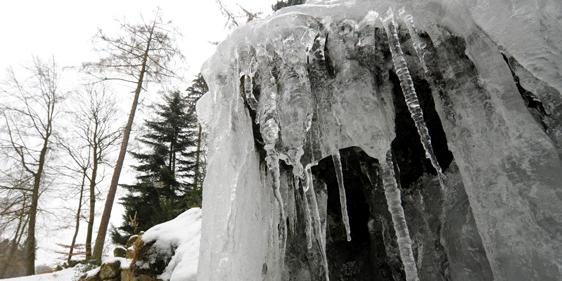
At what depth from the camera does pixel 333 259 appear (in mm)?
2379

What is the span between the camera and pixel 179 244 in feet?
15.5

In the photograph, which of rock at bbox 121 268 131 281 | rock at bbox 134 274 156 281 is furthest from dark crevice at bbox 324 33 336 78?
rock at bbox 121 268 131 281

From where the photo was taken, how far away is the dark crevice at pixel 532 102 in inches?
52.2

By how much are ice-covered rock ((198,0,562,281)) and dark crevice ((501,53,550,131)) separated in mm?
11

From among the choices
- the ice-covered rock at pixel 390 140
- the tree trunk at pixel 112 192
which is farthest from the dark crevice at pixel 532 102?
the tree trunk at pixel 112 192

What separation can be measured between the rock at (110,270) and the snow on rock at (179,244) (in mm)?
973

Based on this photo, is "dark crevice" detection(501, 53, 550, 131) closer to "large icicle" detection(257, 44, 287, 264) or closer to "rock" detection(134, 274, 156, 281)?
"large icicle" detection(257, 44, 287, 264)

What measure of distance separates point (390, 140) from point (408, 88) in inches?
13.4

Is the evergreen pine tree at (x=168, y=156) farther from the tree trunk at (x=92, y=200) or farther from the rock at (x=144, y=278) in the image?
the rock at (x=144, y=278)

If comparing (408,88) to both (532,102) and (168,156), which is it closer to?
(532,102)

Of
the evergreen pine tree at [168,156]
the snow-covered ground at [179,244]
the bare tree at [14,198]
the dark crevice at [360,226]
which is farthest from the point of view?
the evergreen pine tree at [168,156]

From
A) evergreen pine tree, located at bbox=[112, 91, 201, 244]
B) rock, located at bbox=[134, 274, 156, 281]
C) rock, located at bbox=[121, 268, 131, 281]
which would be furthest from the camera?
evergreen pine tree, located at bbox=[112, 91, 201, 244]

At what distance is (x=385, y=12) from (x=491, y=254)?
4.13ft

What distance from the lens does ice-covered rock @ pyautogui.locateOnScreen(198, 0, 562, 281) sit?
121cm
